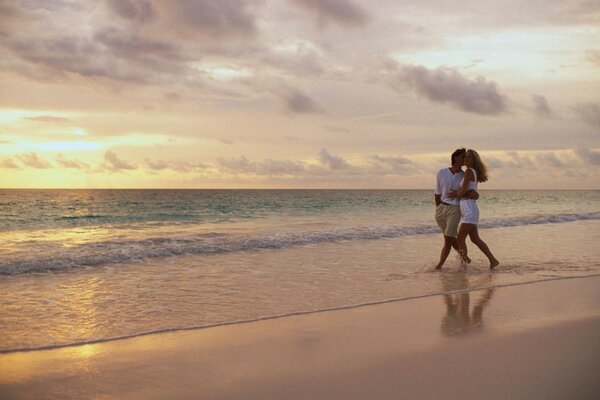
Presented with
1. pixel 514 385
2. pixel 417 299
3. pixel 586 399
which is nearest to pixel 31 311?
pixel 417 299

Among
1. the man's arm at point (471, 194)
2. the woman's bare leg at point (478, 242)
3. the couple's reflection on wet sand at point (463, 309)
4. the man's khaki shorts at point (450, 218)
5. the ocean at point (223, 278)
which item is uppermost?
the man's arm at point (471, 194)

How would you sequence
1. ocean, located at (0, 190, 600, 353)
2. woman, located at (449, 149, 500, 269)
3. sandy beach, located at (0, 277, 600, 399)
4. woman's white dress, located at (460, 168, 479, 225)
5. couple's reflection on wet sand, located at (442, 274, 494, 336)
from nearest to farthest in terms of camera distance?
sandy beach, located at (0, 277, 600, 399)
couple's reflection on wet sand, located at (442, 274, 494, 336)
ocean, located at (0, 190, 600, 353)
woman, located at (449, 149, 500, 269)
woman's white dress, located at (460, 168, 479, 225)

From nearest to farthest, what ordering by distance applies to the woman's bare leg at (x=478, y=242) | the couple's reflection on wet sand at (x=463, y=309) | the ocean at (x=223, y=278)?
the couple's reflection on wet sand at (x=463, y=309)
the ocean at (x=223, y=278)
the woman's bare leg at (x=478, y=242)

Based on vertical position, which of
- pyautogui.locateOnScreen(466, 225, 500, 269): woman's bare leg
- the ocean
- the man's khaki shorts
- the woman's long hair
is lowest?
the ocean

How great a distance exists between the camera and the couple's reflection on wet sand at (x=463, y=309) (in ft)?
18.2

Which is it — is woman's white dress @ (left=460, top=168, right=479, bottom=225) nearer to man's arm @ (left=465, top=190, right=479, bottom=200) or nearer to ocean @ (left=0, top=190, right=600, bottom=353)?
man's arm @ (left=465, top=190, right=479, bottom=200)

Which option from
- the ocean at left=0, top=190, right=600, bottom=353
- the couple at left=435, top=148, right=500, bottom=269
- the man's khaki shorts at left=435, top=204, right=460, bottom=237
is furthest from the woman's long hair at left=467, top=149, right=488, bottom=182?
the ocean at left=0, top=190, right=600, bottom=353

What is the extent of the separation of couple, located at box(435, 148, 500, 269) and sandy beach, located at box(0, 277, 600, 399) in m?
3.61

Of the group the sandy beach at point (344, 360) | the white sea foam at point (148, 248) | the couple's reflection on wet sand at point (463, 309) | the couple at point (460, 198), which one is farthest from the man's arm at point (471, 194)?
the white sea foam at point (148, 248)

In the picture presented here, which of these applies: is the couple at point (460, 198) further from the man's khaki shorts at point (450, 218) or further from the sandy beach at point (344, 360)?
the sandy beach at point (344, 360)

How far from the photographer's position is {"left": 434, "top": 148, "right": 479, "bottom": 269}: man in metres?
9.86

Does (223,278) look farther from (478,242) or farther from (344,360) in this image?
(344,360)

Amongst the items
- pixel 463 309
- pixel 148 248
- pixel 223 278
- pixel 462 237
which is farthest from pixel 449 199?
pixel 148 248

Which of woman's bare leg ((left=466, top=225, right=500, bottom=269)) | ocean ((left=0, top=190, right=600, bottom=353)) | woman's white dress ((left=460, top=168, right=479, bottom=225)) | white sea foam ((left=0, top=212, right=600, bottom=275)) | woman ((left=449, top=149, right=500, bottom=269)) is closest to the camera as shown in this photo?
ocean ((left=0, top=190, right=600, bottom=353))
